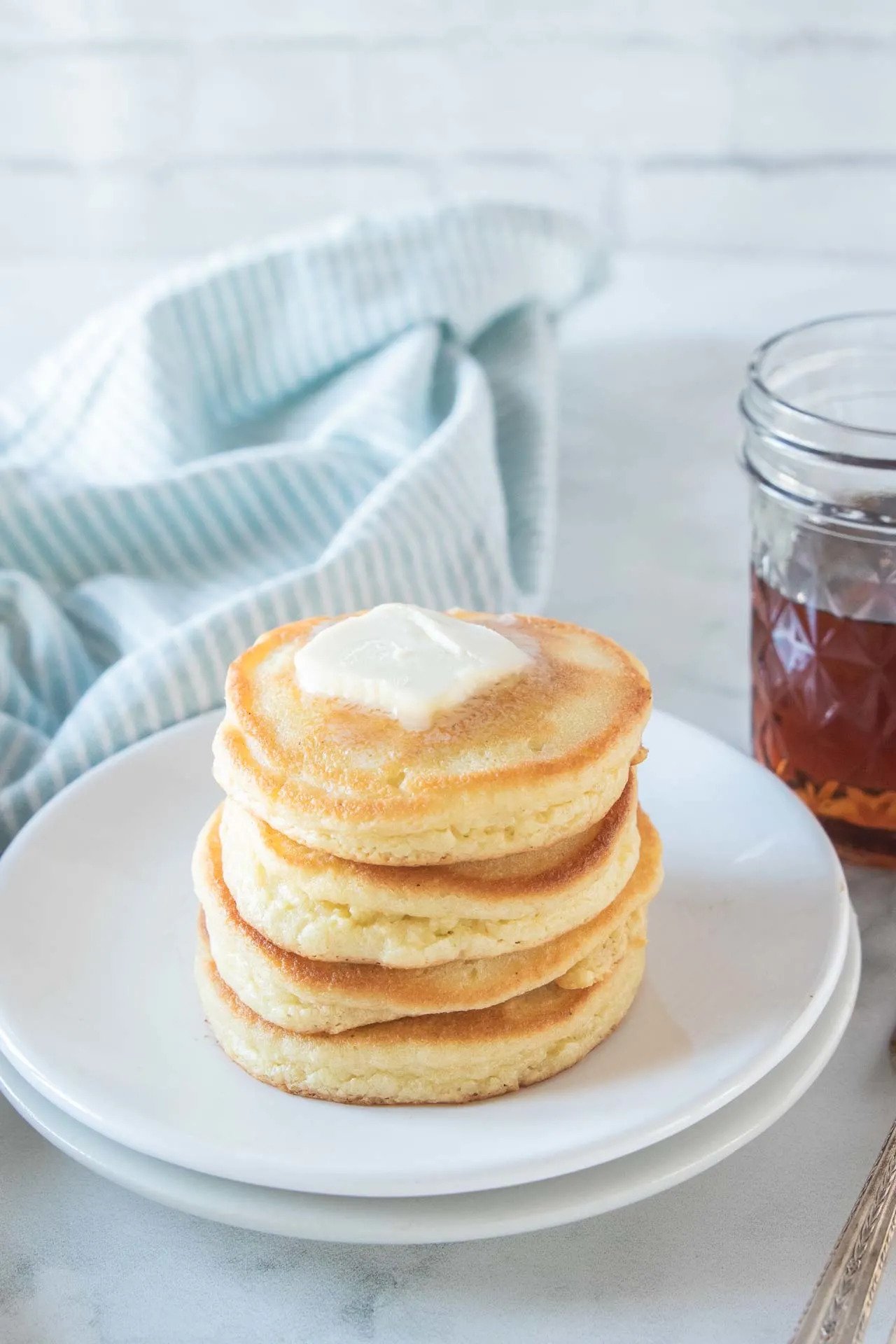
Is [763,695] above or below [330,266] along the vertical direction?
below

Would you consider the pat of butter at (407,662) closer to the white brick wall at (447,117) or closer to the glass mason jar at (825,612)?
the glass mason jar at (825,612)

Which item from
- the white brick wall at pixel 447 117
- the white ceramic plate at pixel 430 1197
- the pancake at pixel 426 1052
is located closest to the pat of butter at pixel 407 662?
the pancake at pixel 426 1052

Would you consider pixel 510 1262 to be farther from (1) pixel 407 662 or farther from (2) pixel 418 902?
(1) pixel 407 662

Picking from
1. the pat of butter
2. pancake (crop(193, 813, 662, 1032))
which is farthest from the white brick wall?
pancake (crop(193, 813, 662, 1032))

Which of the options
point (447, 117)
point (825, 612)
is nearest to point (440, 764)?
point (825, 612)

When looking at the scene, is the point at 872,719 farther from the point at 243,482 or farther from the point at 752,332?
the point at 752,332

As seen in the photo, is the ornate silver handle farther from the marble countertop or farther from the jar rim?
the jar rim

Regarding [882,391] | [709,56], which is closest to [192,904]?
[882,391]
